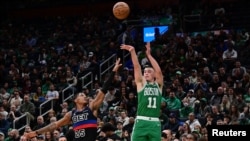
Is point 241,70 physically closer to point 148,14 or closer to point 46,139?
point 46,139

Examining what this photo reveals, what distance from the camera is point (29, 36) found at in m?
32.1

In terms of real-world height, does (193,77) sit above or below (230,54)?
below

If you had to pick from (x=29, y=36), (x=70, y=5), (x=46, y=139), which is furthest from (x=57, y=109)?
(x=70, y=5)

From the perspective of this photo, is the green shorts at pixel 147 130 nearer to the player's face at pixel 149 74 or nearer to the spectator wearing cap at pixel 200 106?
the player's face at pixel 149 74

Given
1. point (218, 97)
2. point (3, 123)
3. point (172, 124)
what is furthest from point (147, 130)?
point (3, 123)

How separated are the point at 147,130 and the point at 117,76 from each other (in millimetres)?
11194

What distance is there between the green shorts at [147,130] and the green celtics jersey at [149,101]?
131 mm

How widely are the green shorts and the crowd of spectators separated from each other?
7.16ft

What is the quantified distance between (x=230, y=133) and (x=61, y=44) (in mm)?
16352

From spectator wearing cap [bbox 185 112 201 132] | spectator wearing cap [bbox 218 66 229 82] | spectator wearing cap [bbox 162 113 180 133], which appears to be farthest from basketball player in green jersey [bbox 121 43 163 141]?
spectator wearing cap [bbox 218 66 229 82]

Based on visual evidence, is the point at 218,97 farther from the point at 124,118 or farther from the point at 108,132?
the point at 108,132

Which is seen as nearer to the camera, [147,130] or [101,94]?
[147,130]

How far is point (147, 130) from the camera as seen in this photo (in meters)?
12.7

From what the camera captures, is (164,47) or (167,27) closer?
(164,47)
